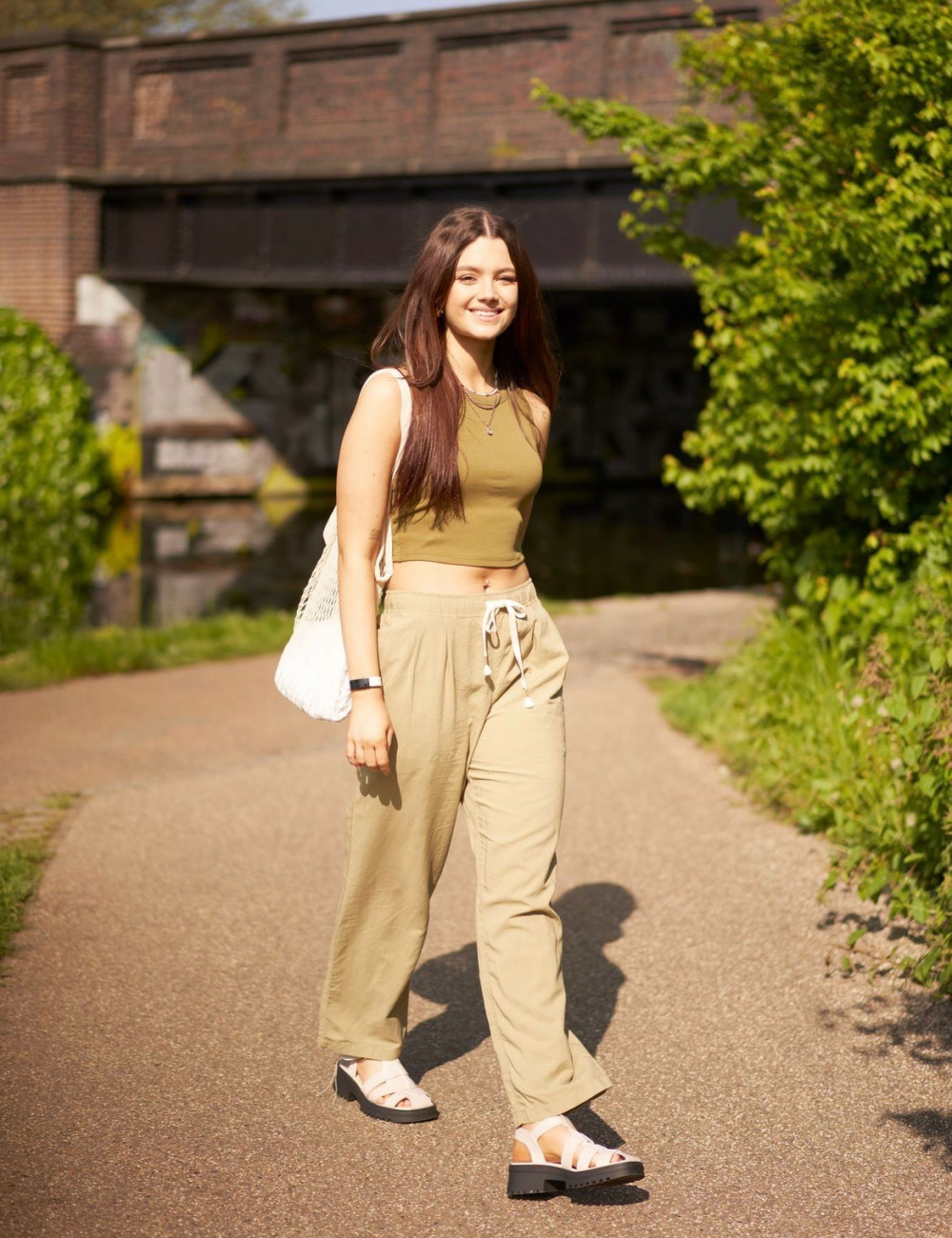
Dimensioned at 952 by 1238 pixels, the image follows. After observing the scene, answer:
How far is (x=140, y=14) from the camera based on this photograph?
1732 inches

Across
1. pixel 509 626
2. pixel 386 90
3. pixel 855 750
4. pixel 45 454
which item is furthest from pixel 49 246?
pixel 509 626

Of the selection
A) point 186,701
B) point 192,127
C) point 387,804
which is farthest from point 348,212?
point 387,804

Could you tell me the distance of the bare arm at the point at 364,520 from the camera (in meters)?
3.36

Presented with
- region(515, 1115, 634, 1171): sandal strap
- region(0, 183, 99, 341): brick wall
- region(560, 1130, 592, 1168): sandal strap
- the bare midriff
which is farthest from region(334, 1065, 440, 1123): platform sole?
region(0, 183, 99, 341): brick wall

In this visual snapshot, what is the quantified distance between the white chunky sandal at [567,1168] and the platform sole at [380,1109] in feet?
1.45

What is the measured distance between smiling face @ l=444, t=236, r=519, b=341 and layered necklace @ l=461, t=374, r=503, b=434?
140mm

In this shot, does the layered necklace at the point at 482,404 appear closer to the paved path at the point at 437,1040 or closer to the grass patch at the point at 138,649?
the paved path at the point at 437,1040

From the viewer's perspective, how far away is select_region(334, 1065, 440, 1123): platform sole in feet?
11.8

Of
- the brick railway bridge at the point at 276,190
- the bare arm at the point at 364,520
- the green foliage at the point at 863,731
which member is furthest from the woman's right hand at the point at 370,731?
the brick railway bridge at the point at 276,190

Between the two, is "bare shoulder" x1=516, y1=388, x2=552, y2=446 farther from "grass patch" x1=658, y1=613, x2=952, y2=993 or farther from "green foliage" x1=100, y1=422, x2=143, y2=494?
"green foliage" x1=100, y1=422, x2=143, y2=494

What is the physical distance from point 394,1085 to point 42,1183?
2.79 ft

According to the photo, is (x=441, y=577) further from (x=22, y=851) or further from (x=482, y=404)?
(x=22, y=851)

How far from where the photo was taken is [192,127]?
24.1 m

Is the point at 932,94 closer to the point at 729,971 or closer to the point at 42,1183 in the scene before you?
the point at 729,971
